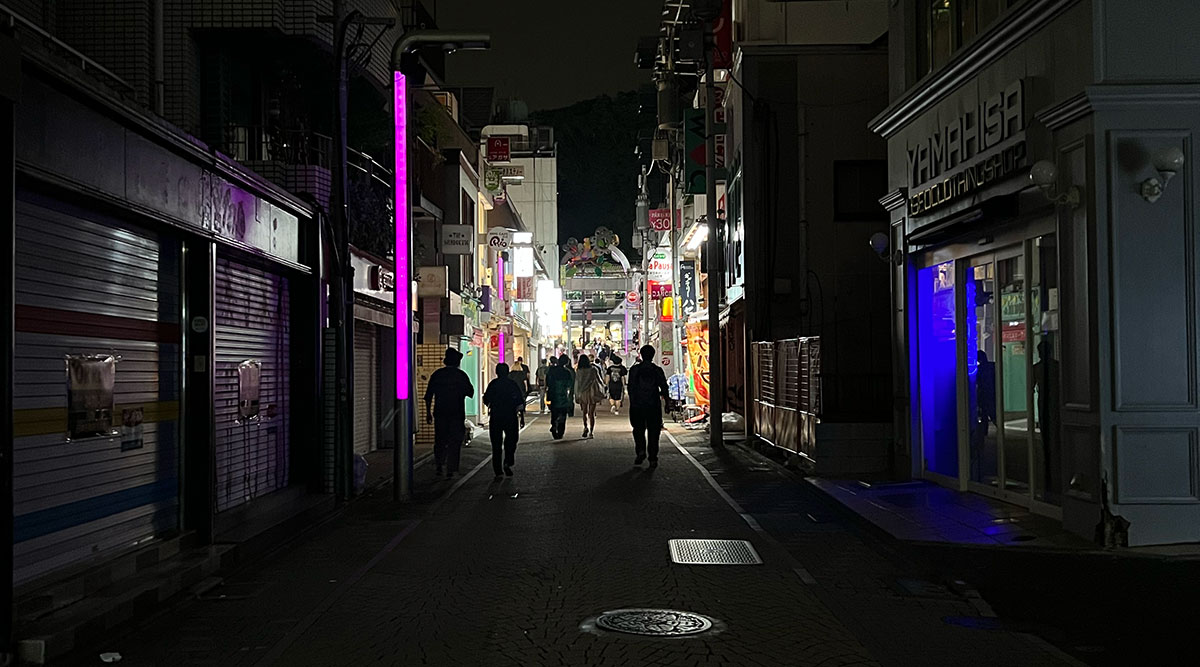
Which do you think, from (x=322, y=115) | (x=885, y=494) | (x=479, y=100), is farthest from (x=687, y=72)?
(x=479, y=100)

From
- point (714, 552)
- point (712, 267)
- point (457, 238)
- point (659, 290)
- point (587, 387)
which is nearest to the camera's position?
point (714, 552)

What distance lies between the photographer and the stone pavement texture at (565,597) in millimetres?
7414

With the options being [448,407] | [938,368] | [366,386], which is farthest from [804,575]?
[366,386]

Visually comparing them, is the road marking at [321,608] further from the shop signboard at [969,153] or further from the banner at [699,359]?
the banner at [699,359]

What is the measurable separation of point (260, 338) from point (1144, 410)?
1029 centimetres

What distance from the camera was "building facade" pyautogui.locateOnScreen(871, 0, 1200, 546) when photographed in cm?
1130

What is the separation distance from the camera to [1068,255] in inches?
473

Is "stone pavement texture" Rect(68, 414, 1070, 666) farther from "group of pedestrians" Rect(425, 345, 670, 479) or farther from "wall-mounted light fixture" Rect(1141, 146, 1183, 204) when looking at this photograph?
"wall-mounted light fixture" Rect(1141, 146, 1183, 204)

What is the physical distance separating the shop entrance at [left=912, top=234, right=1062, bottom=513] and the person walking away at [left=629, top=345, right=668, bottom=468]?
5.37 m

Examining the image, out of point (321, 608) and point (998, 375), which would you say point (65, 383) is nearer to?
point (321, 608)

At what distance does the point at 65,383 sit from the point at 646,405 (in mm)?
13064

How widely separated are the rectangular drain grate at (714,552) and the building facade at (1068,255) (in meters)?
3.22

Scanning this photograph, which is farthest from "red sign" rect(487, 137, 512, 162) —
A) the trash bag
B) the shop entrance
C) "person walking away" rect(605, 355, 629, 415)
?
the shop entrance

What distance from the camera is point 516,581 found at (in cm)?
991
